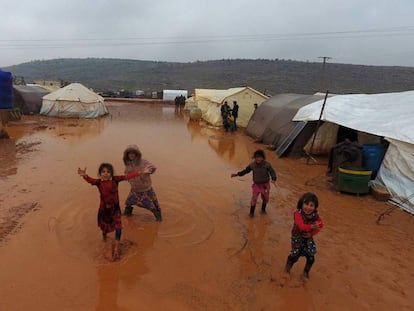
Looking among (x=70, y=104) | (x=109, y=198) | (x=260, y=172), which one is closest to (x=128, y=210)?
(x=109, y=198)

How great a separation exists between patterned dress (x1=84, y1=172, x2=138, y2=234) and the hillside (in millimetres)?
52326

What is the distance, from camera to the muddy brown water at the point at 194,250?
4.42 meters

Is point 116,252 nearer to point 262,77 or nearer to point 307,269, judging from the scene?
point 307,269

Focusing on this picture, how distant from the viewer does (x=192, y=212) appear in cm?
A: 729

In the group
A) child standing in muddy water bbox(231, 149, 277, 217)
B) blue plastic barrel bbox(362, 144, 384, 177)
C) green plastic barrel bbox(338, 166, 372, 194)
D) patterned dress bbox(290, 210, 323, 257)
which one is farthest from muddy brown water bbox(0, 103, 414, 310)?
blue plastic barrel bbox(362, 144, 384, 177)

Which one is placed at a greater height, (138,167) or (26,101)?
(138,167)

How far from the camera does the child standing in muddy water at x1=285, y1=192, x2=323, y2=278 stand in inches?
177

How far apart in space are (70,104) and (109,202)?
2269 centimetres

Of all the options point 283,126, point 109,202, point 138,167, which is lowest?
point 283,126

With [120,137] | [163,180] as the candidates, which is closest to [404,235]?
[163,180]

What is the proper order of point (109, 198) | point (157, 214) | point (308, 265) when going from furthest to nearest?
1. point (157, 214)
2. point (109, 198)
3. point (308, 265)

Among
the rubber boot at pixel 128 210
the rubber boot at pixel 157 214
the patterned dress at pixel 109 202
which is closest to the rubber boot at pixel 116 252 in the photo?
the patterned dress at pixel 109 202

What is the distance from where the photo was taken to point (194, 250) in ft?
18.5

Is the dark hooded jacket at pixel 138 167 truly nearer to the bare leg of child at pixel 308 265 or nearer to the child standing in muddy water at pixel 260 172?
the child standing in muddy water at pixel 260 172
